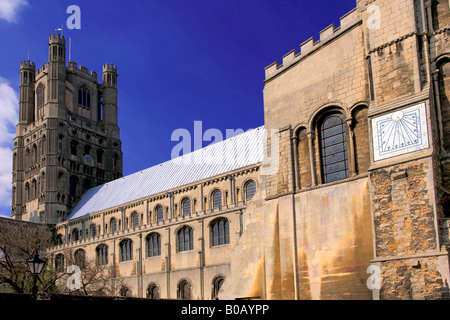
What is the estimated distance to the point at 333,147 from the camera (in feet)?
73.9

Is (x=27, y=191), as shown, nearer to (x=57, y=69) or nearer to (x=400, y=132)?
(x=57, y=69)

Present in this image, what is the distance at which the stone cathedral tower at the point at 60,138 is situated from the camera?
249 ft

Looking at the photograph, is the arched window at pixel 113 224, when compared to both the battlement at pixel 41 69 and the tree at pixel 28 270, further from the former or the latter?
the battlement at pixel 41 69

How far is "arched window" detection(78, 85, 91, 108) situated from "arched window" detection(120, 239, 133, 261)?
29.2m

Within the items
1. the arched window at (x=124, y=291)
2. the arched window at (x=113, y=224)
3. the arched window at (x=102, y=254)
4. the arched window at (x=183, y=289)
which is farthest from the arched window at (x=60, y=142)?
the arched window at (x=183, y=289)

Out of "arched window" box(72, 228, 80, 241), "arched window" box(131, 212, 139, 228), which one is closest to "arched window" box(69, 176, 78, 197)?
"arched window" box(72, 228, 80, 241)

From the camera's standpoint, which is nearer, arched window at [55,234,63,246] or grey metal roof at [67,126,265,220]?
grey metal roof at [67,126,265,220]

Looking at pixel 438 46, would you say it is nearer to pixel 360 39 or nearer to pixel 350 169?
pixel 360 39

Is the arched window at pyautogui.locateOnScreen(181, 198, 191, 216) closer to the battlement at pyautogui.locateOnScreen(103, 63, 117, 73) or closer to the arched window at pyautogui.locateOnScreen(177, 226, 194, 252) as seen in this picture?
the arched window at pyautogui.locateOnScreen(177, 226, 194, 252)

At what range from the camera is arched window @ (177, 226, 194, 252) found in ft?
178

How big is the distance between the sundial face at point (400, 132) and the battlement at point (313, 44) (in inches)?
185

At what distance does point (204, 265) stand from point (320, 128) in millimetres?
31077

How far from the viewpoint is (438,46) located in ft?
62.5
